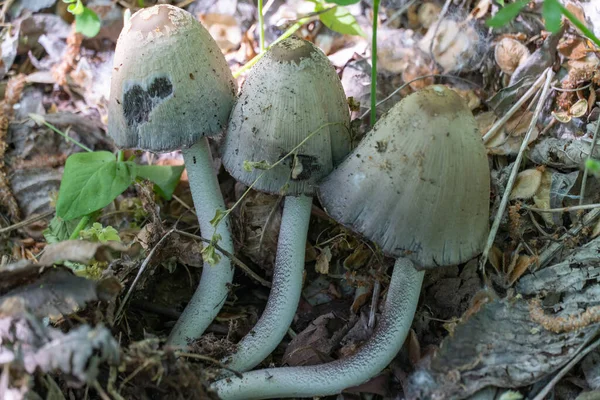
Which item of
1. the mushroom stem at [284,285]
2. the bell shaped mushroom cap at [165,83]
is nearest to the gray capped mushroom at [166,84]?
the bell shaped mushroom cap at [165,83]

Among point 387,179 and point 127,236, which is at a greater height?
point 387,179

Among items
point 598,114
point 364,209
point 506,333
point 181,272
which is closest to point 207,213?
point 181,272

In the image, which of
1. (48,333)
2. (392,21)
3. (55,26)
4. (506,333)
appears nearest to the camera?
(48,333)

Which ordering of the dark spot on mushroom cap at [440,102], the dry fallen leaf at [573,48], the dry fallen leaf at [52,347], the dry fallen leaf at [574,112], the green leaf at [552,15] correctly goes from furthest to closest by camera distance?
the dry fallen leaf at [573,48]
the dry fallen leaf at [574,112]
the dark spot on mushroom cap at [440,102]
the green leaf at [552,15]
the dry fallen leaf at [52,347]

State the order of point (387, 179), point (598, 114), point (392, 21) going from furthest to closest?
point (392, 21) < point (598, 114) < point (387, 179)

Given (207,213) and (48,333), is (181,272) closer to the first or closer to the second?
(207,213)

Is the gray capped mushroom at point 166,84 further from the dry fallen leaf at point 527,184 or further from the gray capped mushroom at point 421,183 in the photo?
the dry fallen leaf at point 527,184

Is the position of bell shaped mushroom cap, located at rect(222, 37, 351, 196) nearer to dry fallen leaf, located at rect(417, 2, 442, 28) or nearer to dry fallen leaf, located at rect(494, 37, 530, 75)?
dry fallen leaf, located at rect(494, 37, 530, 75)
